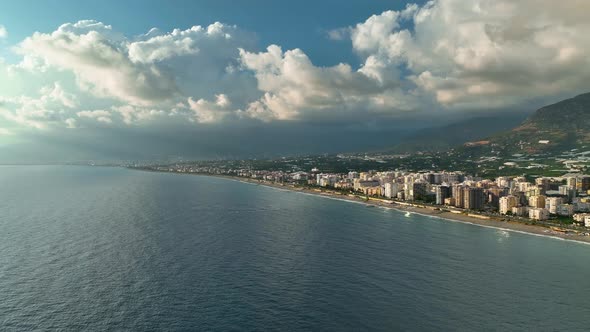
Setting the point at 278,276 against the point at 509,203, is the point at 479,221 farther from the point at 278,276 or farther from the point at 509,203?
the point at 278,276

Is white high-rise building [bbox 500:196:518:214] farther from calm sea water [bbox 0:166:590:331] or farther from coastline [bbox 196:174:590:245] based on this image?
calm sea water [bbox 0:166:590:331]

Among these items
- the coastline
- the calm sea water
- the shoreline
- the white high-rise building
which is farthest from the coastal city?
the calm sea water

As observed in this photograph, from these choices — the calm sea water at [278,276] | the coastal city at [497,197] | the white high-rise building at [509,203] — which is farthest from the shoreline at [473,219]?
the white high-rise building at [509,203]

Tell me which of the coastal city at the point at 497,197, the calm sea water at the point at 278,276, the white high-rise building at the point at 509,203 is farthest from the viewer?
the white high-rise building at the point at 509,203

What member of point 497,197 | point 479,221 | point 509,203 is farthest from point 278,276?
point 497,197

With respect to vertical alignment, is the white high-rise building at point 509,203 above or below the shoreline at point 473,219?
above

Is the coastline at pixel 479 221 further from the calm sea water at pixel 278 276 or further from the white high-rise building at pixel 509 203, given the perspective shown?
the white high-rise building at pixel 509 203

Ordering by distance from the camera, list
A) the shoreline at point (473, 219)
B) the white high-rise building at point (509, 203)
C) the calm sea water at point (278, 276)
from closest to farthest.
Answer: the calm sea water at point (278, 276) < the shoreline at point (473, 219) < the white high-rise building at point (509, 203)

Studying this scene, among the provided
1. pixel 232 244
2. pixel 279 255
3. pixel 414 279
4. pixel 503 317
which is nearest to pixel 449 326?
pixel 503 317
